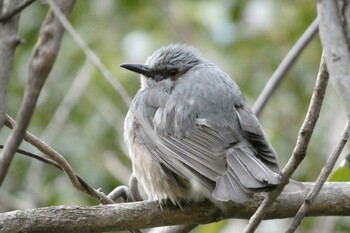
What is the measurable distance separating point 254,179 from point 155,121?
98cm

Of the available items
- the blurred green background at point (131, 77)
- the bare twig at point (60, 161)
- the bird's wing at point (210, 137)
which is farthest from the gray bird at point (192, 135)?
the blurred green background at point (131, 77)

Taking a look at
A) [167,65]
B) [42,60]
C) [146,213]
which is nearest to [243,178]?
[146,213]

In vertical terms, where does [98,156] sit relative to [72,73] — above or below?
below

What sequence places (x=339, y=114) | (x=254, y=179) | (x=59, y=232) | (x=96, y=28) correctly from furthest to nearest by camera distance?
(x=96, y=28) < (x=339, y=114) < (x=254, y=179) < (x=59, y=232)

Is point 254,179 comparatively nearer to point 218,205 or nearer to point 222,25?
point 218,205

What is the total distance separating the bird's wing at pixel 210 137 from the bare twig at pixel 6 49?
1.37m

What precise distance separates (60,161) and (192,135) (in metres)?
0.87

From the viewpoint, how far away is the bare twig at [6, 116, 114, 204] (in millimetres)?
2789

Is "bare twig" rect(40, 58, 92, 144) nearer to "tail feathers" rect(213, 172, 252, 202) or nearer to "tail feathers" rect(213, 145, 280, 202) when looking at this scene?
"tail feathers" rect(213, 145, 280, 202)

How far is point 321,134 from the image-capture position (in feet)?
19.8

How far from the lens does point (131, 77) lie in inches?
258

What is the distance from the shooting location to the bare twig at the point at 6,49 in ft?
4.72

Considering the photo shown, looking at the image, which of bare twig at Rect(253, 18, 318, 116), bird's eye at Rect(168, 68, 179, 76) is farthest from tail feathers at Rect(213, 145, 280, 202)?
bird's eye at Rect(168, 68, 179, 76)

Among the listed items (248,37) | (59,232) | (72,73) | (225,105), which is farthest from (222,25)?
(59,232)
